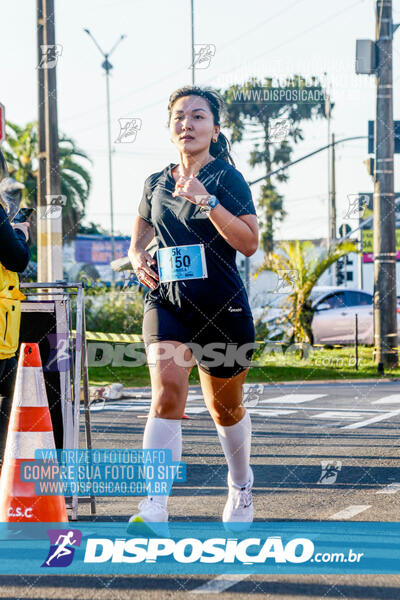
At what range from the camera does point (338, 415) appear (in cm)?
1002

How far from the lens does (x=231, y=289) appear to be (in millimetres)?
4289

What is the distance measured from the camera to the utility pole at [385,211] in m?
16.2

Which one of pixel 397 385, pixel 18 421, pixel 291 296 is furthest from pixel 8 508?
pixel 291 296

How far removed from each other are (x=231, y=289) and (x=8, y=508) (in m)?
1.48

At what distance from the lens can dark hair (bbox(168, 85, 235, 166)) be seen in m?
4.49

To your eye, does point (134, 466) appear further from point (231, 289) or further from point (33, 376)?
point (231, 289)

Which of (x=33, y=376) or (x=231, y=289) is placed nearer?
(x=231, y=289)

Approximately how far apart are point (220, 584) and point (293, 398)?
8643mm

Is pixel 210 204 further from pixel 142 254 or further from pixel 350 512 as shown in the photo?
pixel 350 512

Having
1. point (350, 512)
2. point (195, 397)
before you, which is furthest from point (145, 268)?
point (195, 397)

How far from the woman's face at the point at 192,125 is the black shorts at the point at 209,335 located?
79 cm

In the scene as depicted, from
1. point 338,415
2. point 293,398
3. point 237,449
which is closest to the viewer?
point 237,449

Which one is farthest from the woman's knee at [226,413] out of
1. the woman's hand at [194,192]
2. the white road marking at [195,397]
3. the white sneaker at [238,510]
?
the white road marking at [195,397]

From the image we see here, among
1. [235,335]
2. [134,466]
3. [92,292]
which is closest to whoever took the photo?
[235,335]
